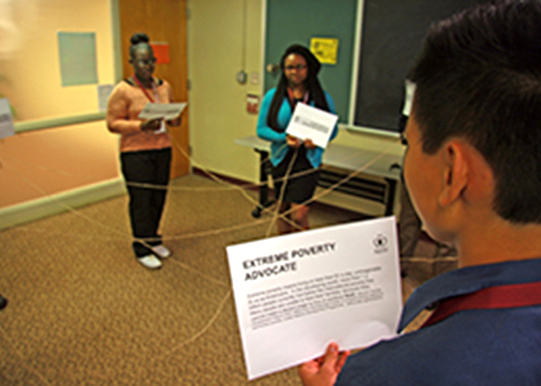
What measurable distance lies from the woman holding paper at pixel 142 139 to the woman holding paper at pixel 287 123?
25.7 inches

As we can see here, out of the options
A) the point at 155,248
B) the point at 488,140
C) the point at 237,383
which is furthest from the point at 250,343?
the point at 155,248

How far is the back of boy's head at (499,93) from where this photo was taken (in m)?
0.46

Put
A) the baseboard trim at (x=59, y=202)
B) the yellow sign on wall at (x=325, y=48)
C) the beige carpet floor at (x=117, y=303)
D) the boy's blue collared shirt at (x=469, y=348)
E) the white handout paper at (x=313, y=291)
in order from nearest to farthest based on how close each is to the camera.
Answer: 1. the boy's blue collared shirt at (x=469, y=348)
2. the white handout paper at (x=313, y=291)
3. the beige carpet floor at (x=117, y=303)
4. the baseboard trim at (x=59, y=202)
5. the yellow sign on wall at (x=325, y=48)

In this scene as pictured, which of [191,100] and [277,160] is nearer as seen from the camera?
[277,160]

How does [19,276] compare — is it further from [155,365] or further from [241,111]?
[241,111]

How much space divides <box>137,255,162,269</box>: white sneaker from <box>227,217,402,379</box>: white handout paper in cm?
229

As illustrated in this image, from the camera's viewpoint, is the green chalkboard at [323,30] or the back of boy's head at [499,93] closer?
the back of boy's head at [499,93]

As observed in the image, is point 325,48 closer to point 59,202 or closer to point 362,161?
point 362,161

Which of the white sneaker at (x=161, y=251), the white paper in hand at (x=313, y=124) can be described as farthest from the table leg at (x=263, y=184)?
the white paper in hand at (x=313, y=124)

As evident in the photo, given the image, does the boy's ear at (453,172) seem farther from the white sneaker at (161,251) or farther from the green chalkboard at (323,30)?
the green chalkboard at (323,30)

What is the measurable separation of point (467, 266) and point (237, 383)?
1766mm

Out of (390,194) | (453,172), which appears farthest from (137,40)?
(453,172)

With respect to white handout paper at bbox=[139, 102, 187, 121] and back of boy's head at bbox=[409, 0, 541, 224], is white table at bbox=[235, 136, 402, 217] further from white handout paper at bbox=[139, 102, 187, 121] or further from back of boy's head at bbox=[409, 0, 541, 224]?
back of boy's head at bbox=[409, 0, 541, 224]

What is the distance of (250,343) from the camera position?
2.92ft
